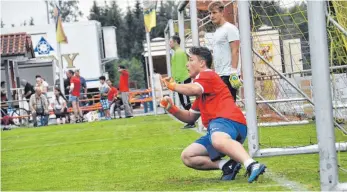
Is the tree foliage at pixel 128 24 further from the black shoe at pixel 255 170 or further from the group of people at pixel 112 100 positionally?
the black shoe at pixel 255 170

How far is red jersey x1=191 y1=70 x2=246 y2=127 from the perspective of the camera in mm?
7653

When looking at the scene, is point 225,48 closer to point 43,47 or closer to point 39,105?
point 39,105

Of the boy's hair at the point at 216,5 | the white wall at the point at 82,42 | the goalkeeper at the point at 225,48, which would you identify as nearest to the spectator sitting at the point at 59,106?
the white wall at the point at 82,42

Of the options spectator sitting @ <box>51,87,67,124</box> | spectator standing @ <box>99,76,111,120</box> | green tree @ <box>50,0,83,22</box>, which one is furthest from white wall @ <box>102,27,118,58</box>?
green tree @ <box>50,0,83,22</box>

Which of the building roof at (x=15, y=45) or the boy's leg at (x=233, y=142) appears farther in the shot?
the building roof at (x=15, y=45)

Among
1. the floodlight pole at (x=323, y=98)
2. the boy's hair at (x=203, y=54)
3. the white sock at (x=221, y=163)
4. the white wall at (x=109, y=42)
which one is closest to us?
the floodlight pole at (x=323, y=98)

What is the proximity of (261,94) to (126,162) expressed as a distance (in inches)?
193

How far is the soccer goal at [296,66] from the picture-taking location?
6.39m

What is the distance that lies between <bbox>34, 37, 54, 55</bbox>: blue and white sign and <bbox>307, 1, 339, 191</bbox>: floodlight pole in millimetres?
39541

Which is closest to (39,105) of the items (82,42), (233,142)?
(82,42)

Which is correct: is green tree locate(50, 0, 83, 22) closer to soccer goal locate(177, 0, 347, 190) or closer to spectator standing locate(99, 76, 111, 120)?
spectator standing locate(99, 76, 111, 120)

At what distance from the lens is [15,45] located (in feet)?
127

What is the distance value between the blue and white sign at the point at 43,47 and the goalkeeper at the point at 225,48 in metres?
35.5

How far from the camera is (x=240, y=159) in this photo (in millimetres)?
7281
